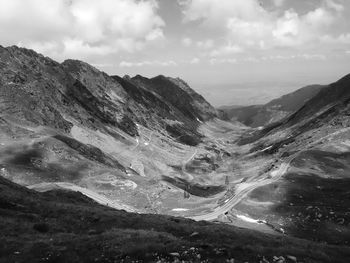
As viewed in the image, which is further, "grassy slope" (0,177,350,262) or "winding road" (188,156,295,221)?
"winding road" (188,156,295,221)

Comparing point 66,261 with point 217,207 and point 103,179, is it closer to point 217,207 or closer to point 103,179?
point 217,207

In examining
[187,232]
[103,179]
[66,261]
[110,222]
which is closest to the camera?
[66,261]

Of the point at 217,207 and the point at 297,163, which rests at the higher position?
the point at 297,163

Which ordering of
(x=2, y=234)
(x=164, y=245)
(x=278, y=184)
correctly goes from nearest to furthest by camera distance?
1. (x=164, y=245)
2. (x=2, y=234)
3. (x=278, y=184)

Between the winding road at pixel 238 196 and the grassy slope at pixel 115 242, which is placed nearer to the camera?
the grassy slope at pixel 115 242

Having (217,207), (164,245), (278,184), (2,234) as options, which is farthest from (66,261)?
(278,184)

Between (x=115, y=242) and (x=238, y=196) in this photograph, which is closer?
(x=115, y=242)

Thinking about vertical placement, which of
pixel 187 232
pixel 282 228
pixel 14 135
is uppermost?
pixel 14 135

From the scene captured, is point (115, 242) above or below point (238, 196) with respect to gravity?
above
